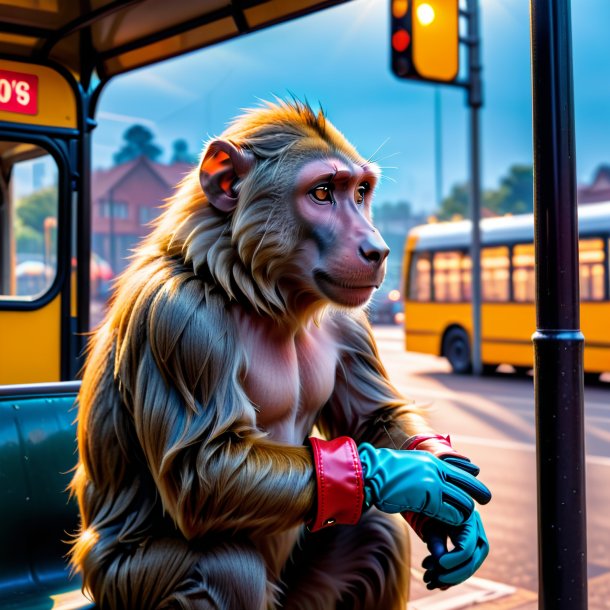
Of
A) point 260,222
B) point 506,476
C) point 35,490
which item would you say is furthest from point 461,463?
point 506,476

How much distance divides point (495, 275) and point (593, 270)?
1.94 m

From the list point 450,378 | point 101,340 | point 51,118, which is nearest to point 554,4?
point 101,340

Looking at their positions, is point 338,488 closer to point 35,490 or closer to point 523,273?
point 35,490

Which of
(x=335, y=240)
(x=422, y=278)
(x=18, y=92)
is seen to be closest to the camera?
(x=335, y=240)

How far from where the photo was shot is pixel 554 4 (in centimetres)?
178

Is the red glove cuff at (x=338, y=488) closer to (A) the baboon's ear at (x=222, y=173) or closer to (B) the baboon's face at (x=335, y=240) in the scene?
(B) the baboon's face at (x=335, y=240)

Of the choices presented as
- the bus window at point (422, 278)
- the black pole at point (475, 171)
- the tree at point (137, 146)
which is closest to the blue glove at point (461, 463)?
the black pole at point (475, 171)

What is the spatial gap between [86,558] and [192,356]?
1.71ft

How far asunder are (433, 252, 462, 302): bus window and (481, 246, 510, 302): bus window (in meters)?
0.58

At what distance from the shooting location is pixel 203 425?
1.50m

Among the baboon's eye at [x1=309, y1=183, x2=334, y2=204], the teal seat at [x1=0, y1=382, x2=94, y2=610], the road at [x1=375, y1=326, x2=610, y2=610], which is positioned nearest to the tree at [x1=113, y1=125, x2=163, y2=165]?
the road at [x1=375, y1=326, x2=610, y2=610]

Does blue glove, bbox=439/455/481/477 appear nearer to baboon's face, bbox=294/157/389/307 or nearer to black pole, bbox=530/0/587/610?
black pole, bbox=530/0/587/610

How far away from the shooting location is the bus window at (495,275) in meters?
13.3

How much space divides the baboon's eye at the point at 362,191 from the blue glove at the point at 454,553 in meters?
0.68
